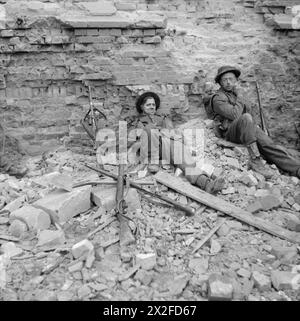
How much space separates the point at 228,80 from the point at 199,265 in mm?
2910

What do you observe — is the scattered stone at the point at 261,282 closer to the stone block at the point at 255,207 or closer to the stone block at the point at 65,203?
the stone block at the point at 255,207

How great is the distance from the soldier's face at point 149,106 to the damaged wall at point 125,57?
0.46 m

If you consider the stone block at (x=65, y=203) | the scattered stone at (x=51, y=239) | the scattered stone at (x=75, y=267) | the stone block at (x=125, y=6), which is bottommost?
the scattered stone at (x=75, y=267)

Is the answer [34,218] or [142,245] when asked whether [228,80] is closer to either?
[142,245]

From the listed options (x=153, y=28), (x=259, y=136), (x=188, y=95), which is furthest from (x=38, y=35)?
(x=259, y=136)

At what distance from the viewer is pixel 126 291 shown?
315cm

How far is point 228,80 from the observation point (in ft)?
17.6

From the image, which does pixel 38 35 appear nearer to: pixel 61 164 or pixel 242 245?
pixel 61 164

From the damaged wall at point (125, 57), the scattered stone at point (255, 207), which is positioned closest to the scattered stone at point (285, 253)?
the scattered stone at point (255, 207)

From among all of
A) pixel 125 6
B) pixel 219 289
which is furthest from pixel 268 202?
pixel 125 6

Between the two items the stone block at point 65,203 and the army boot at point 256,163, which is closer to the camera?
the stone block at point 65,203

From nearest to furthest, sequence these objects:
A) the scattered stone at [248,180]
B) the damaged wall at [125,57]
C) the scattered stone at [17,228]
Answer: the scattered stone at [17,228] → the scattered stone at [248,180] → the damaged wall at [125,57]

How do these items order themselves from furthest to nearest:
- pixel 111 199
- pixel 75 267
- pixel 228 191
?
pixel 228 191
pixel 111 199
pixel 75 267

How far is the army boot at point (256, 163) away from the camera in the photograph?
16.4ft
